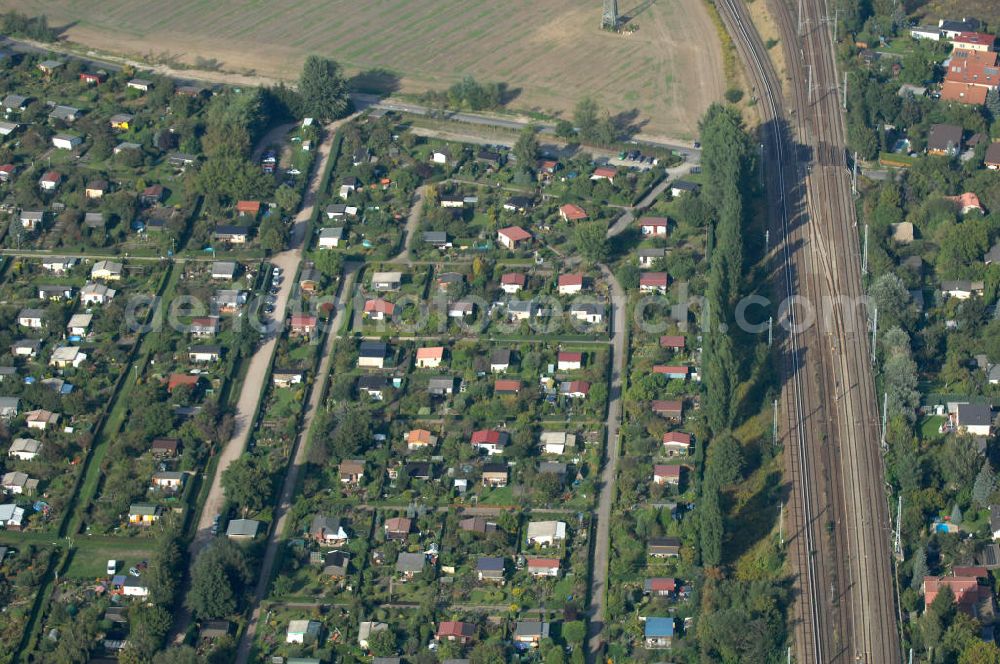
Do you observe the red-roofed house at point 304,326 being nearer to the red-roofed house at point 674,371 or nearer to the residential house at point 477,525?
the residential house at point 477,525

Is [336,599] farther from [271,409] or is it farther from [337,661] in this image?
[271,409]

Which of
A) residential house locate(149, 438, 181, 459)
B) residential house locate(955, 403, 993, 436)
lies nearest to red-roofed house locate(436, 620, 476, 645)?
residential house locate(149, 438, 181, 459)

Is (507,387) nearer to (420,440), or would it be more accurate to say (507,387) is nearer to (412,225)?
(420,440)

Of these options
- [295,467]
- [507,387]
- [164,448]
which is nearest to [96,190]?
[164,448]

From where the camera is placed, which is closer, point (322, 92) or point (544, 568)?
point (544, 568)

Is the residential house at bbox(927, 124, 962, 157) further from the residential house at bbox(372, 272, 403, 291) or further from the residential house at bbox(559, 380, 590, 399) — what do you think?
the residential house at bbox(372, 272, 403, 291)

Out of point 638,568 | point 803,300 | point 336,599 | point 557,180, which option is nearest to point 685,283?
point 803,300

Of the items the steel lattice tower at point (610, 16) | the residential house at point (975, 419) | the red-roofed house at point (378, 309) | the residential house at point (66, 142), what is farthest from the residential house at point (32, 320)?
the steel lattice tower at point (610, 16)
